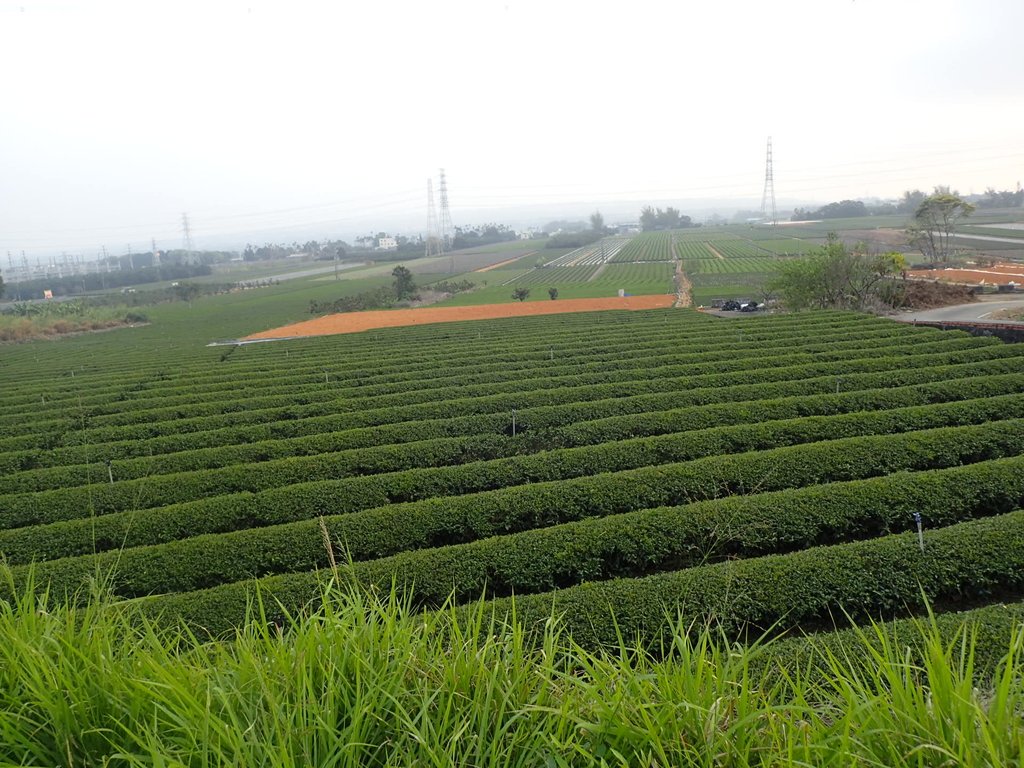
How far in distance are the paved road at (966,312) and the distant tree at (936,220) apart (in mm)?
25973

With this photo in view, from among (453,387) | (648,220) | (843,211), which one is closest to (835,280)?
(453,387)

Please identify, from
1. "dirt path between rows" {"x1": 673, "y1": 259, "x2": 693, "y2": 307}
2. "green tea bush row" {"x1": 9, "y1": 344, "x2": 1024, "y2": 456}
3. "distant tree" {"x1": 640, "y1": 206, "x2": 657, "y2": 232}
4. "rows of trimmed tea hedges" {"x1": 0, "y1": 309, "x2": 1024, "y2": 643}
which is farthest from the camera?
"distant tree" {"x1": 640, "y1": 206, "x2": 657, "y2": 232}

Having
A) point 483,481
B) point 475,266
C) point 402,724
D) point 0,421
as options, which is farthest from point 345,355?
point 475,266

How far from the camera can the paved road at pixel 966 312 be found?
33.2m

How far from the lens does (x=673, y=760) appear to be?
2.31 m

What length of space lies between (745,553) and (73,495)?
1218 centimetres

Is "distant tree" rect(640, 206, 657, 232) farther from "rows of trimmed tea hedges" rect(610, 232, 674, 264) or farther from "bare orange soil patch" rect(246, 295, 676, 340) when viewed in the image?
"bare orange soil patch" rect(246, 295, 676, 340)

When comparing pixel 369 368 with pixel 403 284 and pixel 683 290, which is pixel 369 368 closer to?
pixel 403 284

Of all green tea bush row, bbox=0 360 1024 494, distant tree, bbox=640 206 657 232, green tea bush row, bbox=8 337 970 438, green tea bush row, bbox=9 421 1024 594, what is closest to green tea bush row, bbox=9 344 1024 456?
green tea bush row, bbox=8 337 970 438

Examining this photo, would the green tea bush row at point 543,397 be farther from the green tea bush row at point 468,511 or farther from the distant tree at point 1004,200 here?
the distant tree at point 1004,200

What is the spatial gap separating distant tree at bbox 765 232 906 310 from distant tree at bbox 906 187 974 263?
1159 inches

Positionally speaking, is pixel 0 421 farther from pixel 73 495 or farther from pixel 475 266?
pixel 475 266

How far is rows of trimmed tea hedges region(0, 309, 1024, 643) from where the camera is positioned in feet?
25.1

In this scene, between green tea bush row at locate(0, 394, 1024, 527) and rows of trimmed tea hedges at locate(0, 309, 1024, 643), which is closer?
rows of trimmed tea hedges at locate(0, 309, 1024, 643)
